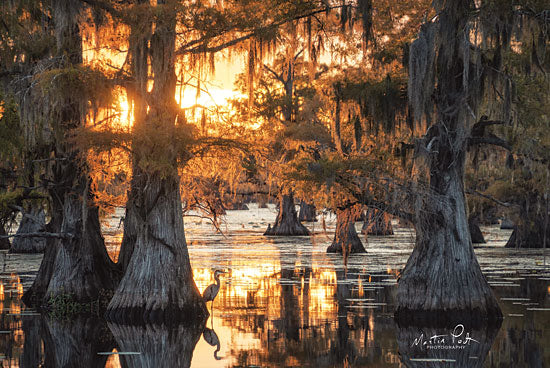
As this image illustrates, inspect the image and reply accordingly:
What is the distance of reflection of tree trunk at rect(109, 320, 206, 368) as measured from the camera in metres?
13.9

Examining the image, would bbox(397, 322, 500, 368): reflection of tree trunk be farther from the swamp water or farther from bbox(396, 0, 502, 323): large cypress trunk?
bbox(396, 0, 502, 323): large cypress trunk

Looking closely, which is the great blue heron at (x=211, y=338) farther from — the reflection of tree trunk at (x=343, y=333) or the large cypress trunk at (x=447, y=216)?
the large cypress trunk at (x=447, y=216)

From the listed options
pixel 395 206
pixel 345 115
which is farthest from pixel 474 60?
pixel 345 115

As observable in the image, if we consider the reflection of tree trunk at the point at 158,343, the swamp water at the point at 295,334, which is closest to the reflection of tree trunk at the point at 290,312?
the swamp water at the point at 295,334

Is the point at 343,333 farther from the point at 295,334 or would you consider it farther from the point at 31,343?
the point at 31,343

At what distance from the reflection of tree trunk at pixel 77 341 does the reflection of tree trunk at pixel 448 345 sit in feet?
16.6

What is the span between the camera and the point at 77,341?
16.0m

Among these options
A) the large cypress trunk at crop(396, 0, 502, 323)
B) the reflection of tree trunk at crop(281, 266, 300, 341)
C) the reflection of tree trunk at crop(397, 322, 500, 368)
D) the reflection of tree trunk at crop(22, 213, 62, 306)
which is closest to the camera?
the reflection of tree trunk at crop(397, 322, 500, 368)

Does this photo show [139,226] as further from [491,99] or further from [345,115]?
[491,99]

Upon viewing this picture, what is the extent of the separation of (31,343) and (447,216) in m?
8.67

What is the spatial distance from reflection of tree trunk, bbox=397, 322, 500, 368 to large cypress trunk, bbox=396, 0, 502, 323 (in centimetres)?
62

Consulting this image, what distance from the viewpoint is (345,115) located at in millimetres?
21766

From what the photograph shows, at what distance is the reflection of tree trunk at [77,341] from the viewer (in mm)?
14170

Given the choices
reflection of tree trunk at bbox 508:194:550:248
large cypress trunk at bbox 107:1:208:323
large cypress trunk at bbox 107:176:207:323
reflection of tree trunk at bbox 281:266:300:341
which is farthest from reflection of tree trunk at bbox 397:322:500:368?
reflection of tree trunk at bbox 508:194:550:248
